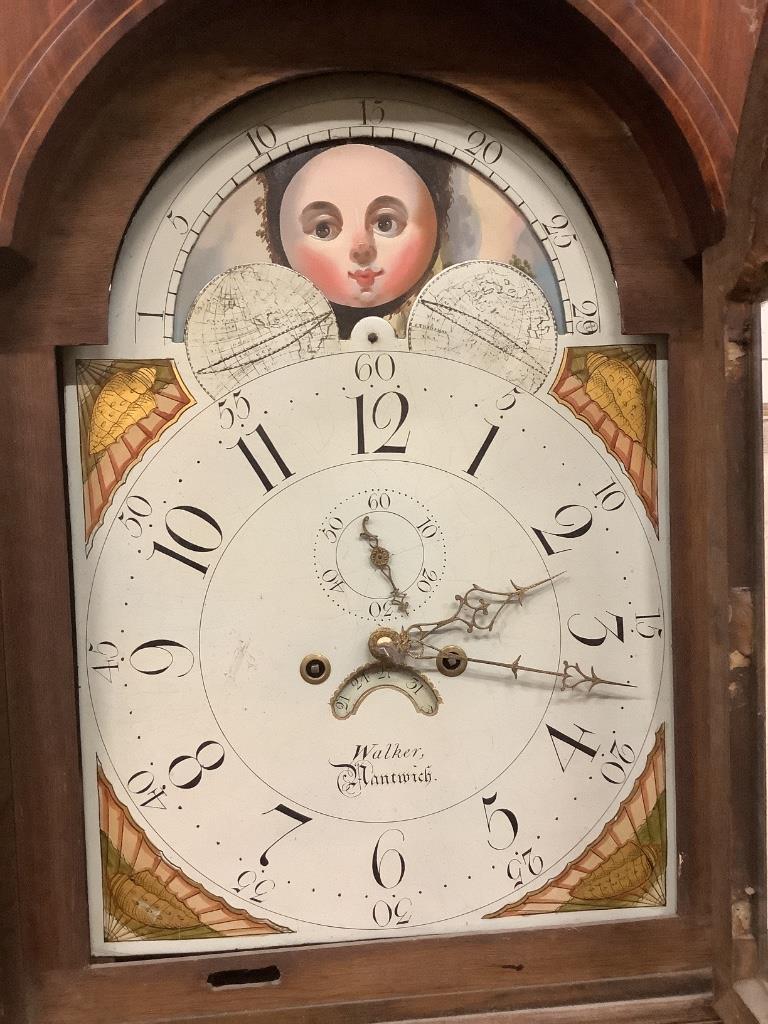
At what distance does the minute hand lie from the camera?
1.11m

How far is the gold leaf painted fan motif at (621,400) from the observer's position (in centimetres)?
112

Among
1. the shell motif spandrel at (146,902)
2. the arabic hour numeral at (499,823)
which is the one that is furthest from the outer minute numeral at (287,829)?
the arabic hour numeral at (499,823)

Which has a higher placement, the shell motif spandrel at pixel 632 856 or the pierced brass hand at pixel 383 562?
the pierced brass hand at pixel 383 562

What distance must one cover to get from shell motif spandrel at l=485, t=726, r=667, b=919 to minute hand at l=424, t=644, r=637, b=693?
11 cm

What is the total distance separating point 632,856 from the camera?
1.14m

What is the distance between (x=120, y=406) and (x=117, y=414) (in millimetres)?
11

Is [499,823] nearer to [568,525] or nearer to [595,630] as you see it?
[595,630]

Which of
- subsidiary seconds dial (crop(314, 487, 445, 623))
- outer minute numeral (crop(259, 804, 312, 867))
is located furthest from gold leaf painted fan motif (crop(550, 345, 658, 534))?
outer minute numeral (crop(259, 804, 312, 867))

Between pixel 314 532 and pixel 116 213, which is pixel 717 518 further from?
pixel 116 213

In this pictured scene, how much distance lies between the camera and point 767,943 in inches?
39.2

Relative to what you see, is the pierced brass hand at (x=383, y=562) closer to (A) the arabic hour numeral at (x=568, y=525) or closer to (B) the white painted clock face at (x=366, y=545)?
(B) the white painted clock face at (x=366, y=545)

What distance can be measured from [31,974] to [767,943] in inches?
34.5

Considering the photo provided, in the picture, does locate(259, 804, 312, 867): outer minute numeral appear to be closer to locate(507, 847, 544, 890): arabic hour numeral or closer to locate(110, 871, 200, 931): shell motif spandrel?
locate(110, 871, 200, 931): shell motif spandrel

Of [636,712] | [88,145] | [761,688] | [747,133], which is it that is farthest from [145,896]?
[747,133]
